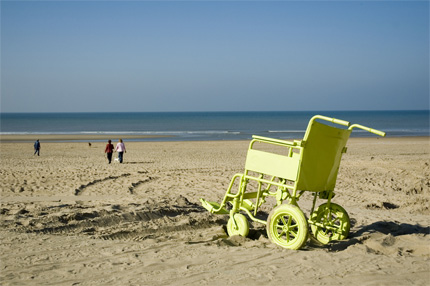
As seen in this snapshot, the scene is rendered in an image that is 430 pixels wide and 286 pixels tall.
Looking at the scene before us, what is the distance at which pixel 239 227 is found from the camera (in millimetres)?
6945

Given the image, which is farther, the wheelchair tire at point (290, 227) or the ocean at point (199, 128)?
the ocean at point (199, 128)

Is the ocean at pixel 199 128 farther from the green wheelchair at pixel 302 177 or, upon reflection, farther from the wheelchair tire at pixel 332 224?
the green wheelchair at pixel 302 177

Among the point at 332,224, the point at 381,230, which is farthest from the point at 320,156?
the point at 381,230

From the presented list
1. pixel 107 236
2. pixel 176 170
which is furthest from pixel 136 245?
pixel 176 170

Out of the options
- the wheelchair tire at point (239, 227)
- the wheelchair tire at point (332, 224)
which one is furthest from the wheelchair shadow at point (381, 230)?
the wheelchair tire at point (239, 227)

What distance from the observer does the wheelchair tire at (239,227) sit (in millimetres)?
6871

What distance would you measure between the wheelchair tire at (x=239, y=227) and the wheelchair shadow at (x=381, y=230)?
4.01 ft

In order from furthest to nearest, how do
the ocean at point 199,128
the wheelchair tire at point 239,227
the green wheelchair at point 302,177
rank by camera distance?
the ocean at point 199,128, the wheelchair tire at point 239,227, the green wheelchair at point 302,177

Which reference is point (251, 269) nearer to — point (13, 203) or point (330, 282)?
point (330, 282)

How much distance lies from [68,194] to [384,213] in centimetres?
746

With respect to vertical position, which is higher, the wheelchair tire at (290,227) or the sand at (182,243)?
the wheelchair tire at (290,227)

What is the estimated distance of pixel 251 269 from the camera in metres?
5.13

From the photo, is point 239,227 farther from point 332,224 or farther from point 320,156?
point 320,156

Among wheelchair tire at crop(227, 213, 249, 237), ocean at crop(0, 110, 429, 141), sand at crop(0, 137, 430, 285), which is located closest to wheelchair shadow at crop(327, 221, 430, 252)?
sand at crop(0, 137, 430, 285)
